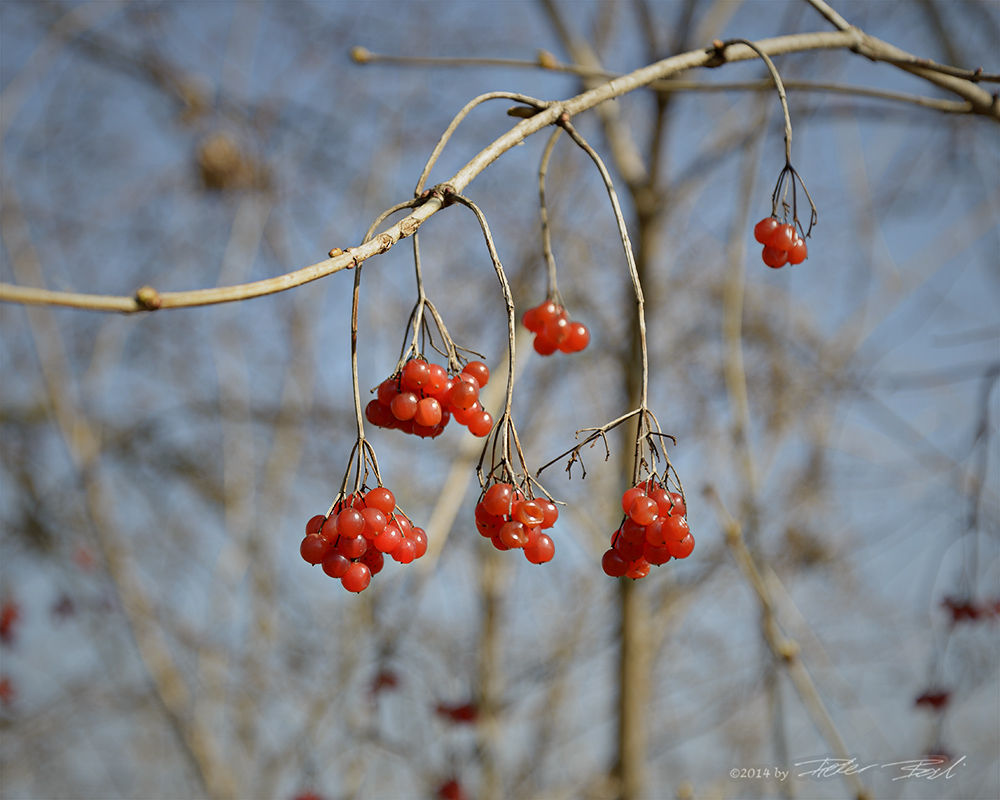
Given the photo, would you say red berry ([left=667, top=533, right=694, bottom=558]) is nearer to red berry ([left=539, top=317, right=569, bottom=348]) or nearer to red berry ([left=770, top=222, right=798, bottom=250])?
red berry ([left=539, top=317, right=569, bottom=348])

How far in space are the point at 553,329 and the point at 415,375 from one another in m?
0.35

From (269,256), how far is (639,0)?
261 centimetres

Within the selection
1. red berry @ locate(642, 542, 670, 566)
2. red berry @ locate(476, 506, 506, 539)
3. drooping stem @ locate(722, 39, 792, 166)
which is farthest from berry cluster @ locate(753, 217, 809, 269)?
red berry @ locate(476, 506, 506, 539)

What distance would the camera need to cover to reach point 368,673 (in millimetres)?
3281

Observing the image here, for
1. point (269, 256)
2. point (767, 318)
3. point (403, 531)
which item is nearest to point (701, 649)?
point (767, 318)

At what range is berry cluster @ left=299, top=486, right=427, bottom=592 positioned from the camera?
2.99 ft

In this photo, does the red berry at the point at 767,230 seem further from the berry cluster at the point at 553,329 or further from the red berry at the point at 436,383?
the red berry at the point at 436,383

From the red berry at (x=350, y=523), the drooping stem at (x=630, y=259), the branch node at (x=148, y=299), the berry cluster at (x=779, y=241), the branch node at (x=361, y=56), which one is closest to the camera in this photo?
the branch node at (x=148, y=299)

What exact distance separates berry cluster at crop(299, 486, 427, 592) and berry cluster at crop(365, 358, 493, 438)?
0.36 feet

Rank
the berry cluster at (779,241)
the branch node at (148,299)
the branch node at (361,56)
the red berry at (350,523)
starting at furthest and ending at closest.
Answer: the branch node at (361,56)
the berry cluster at (779,241)
the red berry at (350,523)
the branch node at (148,299)

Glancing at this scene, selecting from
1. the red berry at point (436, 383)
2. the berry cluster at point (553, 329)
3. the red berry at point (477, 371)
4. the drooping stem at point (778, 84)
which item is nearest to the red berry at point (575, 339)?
the berry cluster at point (553, 329)

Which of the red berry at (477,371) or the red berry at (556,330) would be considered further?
the red berry at (556,330)

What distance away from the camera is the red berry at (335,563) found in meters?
0.92

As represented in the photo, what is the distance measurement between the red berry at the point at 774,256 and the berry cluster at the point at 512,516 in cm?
59
